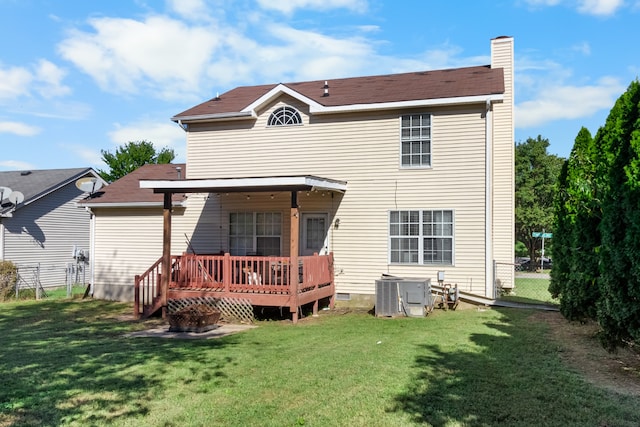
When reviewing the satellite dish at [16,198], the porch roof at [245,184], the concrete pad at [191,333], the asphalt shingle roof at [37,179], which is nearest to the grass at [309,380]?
the concrete pad at [191,333]

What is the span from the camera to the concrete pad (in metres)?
9.52

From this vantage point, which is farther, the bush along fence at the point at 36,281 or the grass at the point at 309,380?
the bush along fence at the point at 36,281

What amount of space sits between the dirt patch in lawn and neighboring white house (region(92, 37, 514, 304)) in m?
3.41

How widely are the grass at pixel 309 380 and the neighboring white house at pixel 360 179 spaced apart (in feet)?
11.0

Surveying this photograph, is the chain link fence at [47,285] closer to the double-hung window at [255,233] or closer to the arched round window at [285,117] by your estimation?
the double-hung window at [255,233]

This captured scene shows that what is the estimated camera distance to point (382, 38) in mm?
14539

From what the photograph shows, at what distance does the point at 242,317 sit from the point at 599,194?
7.85m

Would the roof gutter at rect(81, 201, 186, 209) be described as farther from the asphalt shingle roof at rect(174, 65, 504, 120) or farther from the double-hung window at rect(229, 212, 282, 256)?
the asphalt shingle roof at rect(174, 65, 504, 120)

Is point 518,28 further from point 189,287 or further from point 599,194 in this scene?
point 189,287

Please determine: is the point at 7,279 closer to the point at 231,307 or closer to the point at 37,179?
the point at 37,179

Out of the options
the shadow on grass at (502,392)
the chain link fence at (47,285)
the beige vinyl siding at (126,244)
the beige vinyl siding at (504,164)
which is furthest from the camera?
the chain link fence at (47,285)

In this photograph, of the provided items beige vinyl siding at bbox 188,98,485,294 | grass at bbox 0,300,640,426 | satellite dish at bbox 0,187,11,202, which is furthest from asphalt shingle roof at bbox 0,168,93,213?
grass at bbox 0,300,640,426

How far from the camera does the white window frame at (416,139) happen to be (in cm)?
1287

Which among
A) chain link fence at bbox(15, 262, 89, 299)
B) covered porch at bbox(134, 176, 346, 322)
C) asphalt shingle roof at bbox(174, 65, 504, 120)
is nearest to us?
covered porch at bbox(134, 176, 346, 322)
